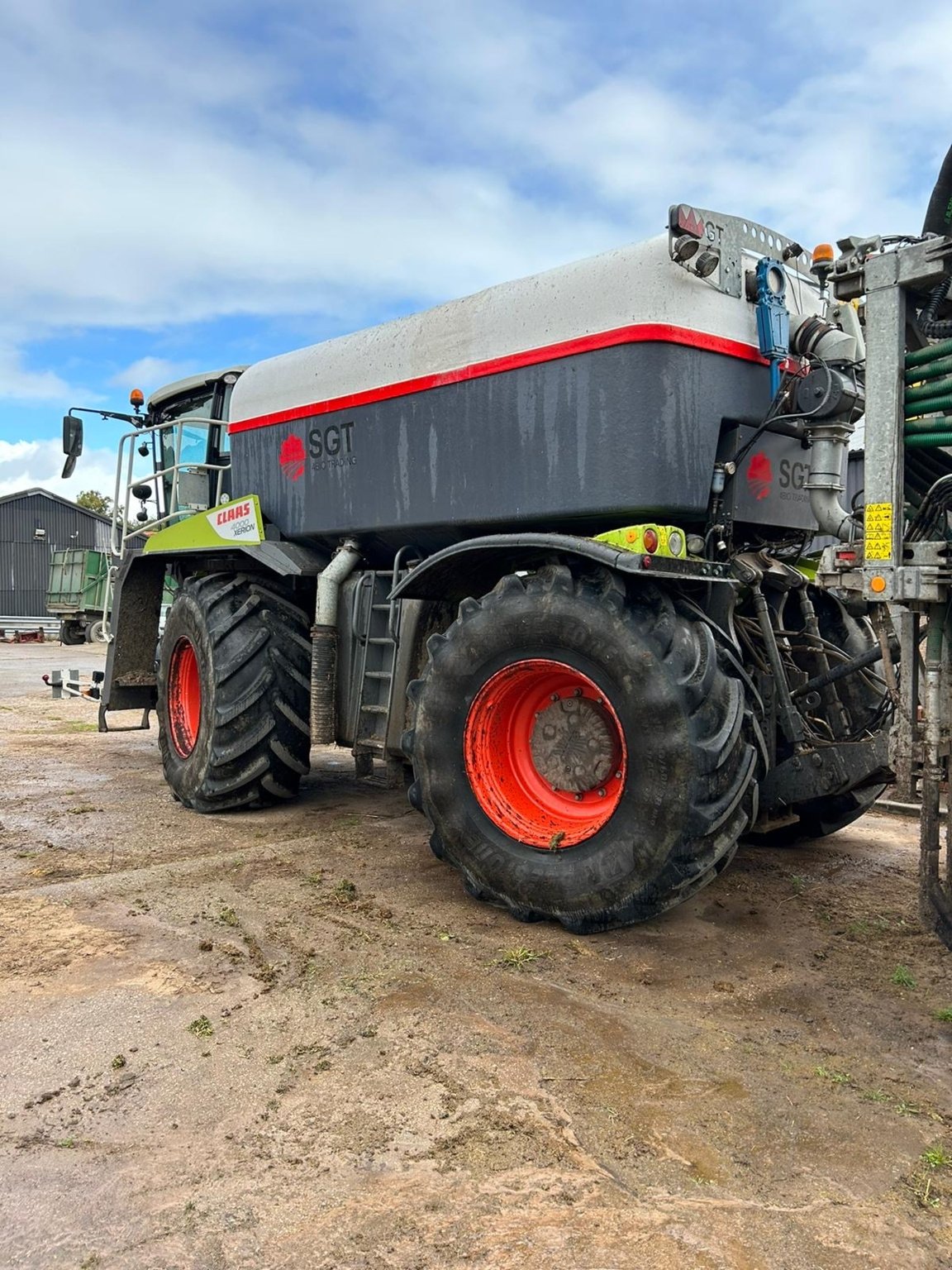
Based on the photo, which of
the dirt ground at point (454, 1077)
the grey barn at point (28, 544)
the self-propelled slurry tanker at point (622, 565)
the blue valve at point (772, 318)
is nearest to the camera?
the dirt ground at point (454, 1077)

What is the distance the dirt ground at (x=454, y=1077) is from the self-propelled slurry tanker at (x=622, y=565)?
1.40 ft

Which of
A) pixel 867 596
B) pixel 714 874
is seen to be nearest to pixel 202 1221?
pixel 714 874

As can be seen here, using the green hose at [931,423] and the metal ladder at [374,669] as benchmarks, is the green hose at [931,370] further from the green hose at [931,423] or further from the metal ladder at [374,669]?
the metal ladder at [374,669]

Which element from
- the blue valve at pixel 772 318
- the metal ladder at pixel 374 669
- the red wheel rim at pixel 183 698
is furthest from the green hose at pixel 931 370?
the red wheel rim at pixel 183 698

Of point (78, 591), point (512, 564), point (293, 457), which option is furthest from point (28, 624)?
point (512, 564)

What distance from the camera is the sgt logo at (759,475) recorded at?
4.42 metres

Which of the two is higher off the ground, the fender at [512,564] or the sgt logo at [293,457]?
the sgt logo at [293,457]

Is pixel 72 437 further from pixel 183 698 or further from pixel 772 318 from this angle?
pixel 772 318

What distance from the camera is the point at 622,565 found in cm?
357

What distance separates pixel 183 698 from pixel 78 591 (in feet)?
65.6

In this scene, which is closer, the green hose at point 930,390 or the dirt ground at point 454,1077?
the dirt ground at point 454,1077

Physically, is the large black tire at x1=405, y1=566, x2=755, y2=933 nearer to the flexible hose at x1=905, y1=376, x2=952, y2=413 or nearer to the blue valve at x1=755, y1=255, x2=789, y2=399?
the flexible hose at x1=905, y1=376, x2=952, y2=413

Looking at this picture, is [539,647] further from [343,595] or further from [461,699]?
[343,595]

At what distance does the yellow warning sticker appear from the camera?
3217 millimetres
